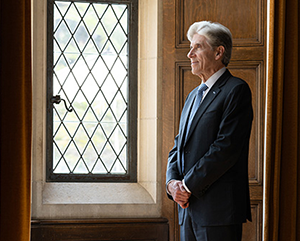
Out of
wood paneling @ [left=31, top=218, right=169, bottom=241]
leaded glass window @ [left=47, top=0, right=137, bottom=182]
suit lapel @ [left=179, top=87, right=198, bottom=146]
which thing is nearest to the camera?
suit lapel @ [left=179, top=87, right=198, bottom=146]

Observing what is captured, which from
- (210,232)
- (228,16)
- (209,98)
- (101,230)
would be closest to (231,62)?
(228,16)

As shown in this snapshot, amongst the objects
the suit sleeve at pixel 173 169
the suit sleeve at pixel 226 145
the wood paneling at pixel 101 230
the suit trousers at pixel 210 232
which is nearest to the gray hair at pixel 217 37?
the suit sleeve at pixel 226 145

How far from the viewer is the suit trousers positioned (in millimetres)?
2012

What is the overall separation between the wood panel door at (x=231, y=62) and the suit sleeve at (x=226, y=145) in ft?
2.78

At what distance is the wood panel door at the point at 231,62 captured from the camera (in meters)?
2.88

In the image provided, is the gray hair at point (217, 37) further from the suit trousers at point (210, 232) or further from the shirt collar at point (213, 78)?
the suit trousers at point (210, 232)

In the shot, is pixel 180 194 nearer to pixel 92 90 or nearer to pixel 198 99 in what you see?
pixel 198 99

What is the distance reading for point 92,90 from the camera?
313 cm

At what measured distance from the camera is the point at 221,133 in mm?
2053

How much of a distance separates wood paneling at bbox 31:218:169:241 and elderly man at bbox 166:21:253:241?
0.73 m

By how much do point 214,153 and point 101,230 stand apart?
3.93ft

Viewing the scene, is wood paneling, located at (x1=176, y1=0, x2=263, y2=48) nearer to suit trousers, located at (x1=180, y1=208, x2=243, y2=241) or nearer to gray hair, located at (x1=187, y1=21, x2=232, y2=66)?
gray hair, located at (x1=187, y1=21, x2=232, y2=66)

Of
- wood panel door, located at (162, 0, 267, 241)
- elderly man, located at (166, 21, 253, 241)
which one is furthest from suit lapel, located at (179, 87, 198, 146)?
wood panel door, located at (162, 0, 267, 241)

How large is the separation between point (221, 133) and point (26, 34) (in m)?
1.23
